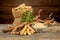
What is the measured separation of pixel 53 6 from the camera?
344 centimetres

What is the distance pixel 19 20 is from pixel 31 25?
0.12 metres

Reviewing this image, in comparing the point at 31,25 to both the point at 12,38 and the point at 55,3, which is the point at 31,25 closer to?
the point at 12,38

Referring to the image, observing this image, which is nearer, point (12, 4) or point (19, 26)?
point (19, 26)

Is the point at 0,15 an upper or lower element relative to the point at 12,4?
lower

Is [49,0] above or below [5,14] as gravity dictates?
above

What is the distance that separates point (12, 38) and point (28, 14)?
0.31m

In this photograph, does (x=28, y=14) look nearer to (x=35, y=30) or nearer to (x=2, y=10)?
(x=35, y=30)

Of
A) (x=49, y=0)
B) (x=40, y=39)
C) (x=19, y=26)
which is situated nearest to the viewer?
(x=40, y=39)

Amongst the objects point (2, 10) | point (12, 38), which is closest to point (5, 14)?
point (2, 10)

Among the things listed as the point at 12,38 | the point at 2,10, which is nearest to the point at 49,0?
the point at 2,10

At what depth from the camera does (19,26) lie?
1.47 meters

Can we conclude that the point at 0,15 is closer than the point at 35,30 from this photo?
No

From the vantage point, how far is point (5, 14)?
11.5ft

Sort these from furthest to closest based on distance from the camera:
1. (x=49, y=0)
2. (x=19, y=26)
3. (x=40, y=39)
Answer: (x=49, y=0)
(x=19, y=26)
(x=40, y=39)
